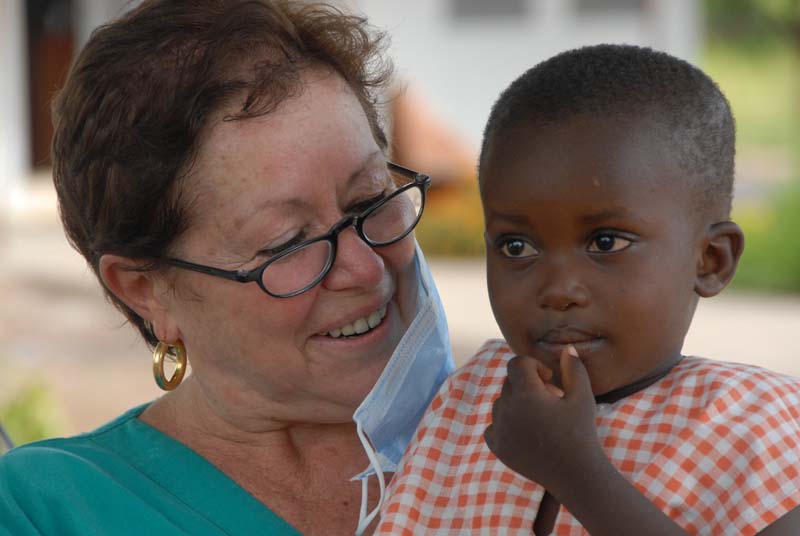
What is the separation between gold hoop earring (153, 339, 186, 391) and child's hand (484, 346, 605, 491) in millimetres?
874

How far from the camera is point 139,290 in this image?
2.57 metres

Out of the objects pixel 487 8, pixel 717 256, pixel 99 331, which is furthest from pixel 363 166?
pixel 487 8

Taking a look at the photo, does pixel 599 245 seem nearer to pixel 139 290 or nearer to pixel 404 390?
pixel 404 390

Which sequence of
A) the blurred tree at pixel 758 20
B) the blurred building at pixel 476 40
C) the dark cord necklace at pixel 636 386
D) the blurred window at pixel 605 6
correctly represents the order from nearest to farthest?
the dark cord necklace at pixel 636 386 → the blurred building at pixel 476 40 → the blurred window at pixel 605 6 → the blurred tree at pixel 758 20

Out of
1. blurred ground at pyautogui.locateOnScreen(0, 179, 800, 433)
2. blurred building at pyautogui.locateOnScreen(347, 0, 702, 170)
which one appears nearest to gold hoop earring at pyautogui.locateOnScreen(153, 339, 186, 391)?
blurred ground at pyautogui.locateOnScreen(0, 179, 800, 433)

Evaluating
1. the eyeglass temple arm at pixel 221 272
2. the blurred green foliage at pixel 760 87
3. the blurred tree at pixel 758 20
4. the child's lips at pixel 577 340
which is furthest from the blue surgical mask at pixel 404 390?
the blurred tree at pixel 758 20

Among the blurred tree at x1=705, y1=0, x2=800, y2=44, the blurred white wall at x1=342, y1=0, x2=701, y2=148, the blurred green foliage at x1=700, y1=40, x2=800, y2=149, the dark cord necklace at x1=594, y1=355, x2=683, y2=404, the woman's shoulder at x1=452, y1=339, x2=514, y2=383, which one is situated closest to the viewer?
the dark cord necklace at x1=594, y1=355, x2=683, y2=404

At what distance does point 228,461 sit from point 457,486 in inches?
21.3

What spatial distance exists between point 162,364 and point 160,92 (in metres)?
0.59

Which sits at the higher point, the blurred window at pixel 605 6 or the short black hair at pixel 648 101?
the short black hair at pixel 648 101

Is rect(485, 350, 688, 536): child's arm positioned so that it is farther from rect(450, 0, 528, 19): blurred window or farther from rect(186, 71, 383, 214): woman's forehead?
rect(450, 0, 528, 19): blurred window

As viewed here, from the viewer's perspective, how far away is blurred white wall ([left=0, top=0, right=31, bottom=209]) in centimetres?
1441

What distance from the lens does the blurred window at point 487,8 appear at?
13.9m

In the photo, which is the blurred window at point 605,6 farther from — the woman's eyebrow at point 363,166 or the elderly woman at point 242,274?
the woman's eyebrow at point 363,166
